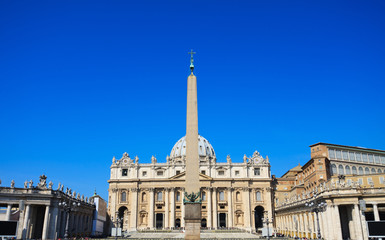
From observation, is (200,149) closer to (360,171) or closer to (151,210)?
(151,210)

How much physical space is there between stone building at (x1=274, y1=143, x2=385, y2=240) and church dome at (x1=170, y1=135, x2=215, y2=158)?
2724 centimetres

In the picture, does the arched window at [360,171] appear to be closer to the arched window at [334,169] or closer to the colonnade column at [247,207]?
the arched window at [334,169]

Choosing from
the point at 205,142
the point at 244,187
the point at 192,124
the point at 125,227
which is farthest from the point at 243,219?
the point at 192,124

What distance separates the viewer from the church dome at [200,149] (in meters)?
107

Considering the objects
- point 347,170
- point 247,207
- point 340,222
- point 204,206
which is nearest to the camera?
point 340,222

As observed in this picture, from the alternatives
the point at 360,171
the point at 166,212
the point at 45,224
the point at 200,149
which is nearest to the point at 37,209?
the point at 45,224

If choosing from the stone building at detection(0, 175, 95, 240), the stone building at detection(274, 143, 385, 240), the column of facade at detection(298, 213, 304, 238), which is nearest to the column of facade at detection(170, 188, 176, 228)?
the stone building at detection(274, 143, 385, 240)

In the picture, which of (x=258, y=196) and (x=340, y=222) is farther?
(x=258, y=196)

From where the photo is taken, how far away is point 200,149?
10762cm

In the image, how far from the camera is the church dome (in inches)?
4210

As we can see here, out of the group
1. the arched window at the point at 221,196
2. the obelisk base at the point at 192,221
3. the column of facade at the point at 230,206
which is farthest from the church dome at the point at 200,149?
the obelisk base at the point at 192,221

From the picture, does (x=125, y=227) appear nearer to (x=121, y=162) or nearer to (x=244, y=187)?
(x=121, y=162)

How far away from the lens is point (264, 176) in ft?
270

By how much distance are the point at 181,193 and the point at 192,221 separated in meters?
55.4
